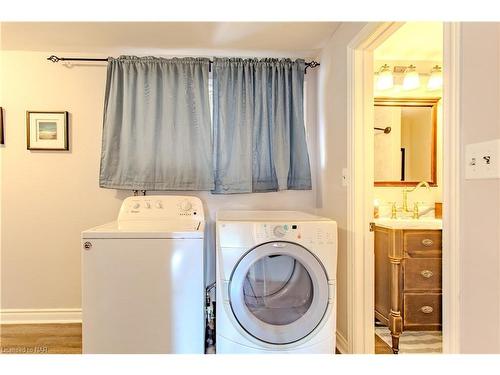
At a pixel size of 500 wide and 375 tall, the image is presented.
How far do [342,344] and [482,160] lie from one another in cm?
158

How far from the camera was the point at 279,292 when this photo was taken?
5.73 feet

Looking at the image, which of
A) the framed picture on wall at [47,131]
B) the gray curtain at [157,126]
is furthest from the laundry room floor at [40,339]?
the framed picture on wall at [47,131]

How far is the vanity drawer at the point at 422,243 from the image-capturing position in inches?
82.0

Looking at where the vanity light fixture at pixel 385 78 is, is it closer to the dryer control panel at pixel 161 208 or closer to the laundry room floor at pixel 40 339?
the dryer control panel at pixel 161 208

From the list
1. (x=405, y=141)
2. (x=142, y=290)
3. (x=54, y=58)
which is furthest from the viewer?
(x=405, y=141)

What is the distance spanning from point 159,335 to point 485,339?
1.48 meters

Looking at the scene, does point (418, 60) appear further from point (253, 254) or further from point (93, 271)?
point (93, 271)

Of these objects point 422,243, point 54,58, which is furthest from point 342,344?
point 54,58

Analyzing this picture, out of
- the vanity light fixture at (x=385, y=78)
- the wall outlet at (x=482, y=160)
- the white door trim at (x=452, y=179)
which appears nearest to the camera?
the wall outlet at (x=482, y=160)

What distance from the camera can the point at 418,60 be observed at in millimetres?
2674

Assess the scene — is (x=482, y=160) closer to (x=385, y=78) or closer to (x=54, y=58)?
(x=385, y=78)

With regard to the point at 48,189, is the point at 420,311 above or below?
below

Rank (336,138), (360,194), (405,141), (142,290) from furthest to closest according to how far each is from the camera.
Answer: (405,141)
(336,138)
(360,194)
(142,290)

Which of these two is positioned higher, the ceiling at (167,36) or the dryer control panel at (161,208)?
the ceiling at (167,36)
